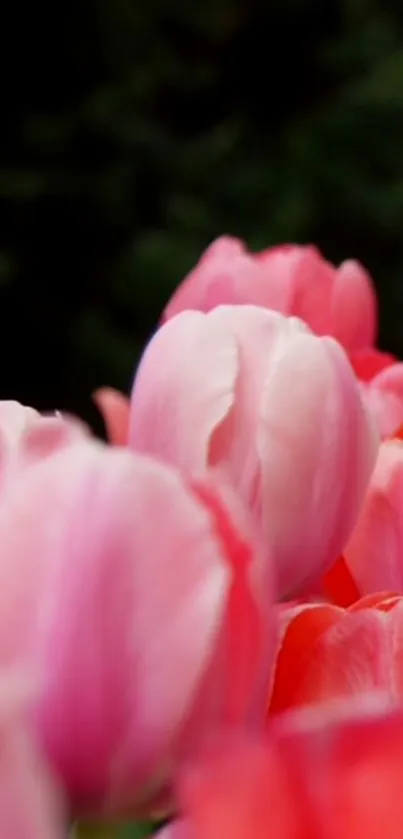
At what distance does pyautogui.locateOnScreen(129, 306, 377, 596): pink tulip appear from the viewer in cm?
23

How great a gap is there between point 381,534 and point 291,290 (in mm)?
102

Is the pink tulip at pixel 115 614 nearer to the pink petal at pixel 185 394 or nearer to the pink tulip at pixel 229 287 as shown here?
the pink petal at pixel 185 394

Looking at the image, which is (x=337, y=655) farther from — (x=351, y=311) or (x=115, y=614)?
(x=351, y=311)

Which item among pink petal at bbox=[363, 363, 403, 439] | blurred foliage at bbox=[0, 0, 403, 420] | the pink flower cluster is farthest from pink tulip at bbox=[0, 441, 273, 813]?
blurred foliage at bbox=[0, 0, 403, 420]

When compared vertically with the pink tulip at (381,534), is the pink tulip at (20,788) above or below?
below

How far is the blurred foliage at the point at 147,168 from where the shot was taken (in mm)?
1104

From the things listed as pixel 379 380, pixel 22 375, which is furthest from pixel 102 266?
pixel 379 380

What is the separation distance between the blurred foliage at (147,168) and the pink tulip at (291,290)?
701 millimetres

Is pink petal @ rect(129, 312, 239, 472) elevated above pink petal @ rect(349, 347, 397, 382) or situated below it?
below

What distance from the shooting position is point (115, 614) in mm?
171

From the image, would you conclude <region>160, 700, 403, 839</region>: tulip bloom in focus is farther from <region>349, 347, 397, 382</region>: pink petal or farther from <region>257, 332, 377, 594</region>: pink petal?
<region>349, 347, 397, 382</region>: pink petal

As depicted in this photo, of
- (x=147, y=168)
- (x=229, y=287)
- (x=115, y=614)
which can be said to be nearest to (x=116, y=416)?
(x=229, y=287)

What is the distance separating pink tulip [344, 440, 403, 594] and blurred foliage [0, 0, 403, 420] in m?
0.80

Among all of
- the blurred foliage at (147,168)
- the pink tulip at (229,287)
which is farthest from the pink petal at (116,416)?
the blurred foliage at (147,168)
